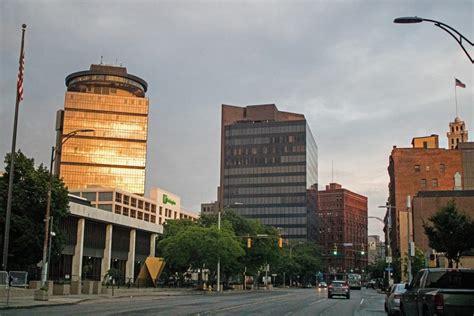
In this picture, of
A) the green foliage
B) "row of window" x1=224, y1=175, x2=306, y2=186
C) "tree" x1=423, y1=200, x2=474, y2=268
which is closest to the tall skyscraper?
"row of window" x1=224, y1=175, x2=306, y2=186

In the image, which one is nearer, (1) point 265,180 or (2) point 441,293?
(2) point 441,293

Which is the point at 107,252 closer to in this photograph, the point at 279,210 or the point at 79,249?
the point at 79,249

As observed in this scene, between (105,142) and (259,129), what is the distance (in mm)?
49935

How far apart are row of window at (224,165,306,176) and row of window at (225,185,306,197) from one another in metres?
5.14

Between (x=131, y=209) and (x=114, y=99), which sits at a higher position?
(x=114, y=99)

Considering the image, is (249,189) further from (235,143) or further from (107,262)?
(107,262)

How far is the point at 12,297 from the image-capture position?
123ft

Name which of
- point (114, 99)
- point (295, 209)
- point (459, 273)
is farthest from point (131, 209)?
point (459, 273)

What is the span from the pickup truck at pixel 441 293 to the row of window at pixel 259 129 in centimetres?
16496

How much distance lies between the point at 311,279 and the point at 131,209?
67.9m

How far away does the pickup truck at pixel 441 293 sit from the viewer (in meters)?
13.8

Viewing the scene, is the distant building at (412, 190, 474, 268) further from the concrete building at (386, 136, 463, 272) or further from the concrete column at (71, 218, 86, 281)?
the concrete column at (71, 218, 86, 281)

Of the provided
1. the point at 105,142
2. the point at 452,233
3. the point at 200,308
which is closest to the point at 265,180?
the point at 105,142

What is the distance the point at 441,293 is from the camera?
553 inches
